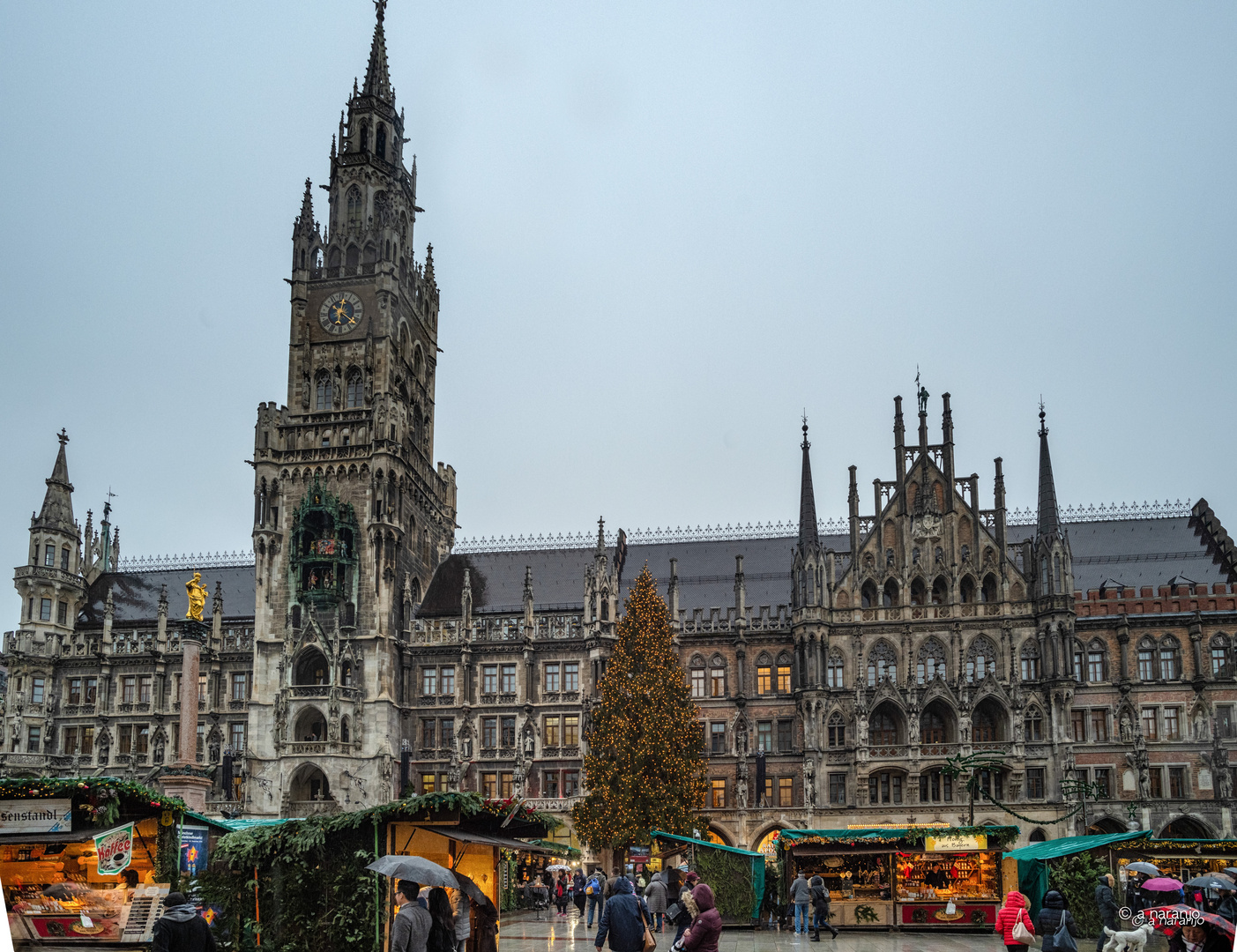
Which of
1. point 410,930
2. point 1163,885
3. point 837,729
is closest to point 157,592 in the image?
point 837,729

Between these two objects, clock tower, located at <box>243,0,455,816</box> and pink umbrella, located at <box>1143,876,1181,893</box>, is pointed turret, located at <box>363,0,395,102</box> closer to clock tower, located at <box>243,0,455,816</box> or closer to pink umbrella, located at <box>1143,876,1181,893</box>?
clock tower, located at <box>243,0,455,816</box>

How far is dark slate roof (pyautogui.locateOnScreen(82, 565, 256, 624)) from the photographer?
74250mm

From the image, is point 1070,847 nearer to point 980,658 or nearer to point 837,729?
point 837,729

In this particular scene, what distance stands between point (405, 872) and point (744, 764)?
4863 centimetres

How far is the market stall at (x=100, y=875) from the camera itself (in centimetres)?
2430

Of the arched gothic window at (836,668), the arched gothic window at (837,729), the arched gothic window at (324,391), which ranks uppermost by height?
the arched gothic window at (324,391)

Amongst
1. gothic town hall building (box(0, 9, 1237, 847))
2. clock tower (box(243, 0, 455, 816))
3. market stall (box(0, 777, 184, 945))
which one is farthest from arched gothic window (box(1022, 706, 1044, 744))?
market stall (box(0, 777, 184, 945))

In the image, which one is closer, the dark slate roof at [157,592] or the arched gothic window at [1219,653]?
the arched gothic window at [1219,653]

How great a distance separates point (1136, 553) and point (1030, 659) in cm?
1012

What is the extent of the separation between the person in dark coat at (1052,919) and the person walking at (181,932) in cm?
1217

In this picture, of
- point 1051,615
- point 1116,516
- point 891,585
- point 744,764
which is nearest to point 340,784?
point 744,764

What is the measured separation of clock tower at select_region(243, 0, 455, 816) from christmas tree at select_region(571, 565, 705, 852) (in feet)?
52.0

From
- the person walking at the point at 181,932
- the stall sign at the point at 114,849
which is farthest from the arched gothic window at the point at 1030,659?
the person walking at the point at 181,932
